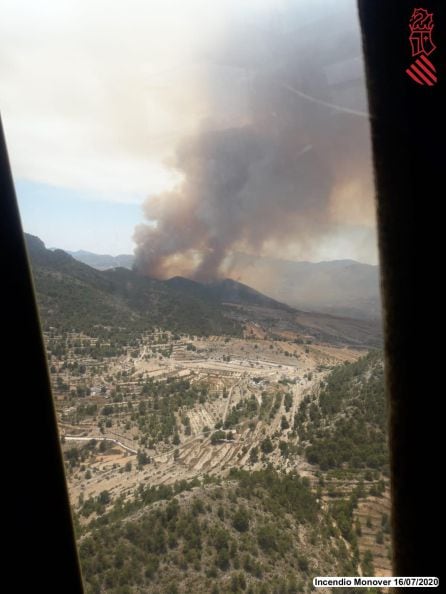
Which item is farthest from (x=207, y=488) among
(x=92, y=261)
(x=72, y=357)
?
(x=92, y=261)

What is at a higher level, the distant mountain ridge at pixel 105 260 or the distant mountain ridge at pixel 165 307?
the distant mountain ridge at pixel 105 260

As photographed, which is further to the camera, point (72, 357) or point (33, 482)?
point (72, 357)

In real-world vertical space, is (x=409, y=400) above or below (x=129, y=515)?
above

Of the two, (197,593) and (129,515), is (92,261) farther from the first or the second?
(197,593)

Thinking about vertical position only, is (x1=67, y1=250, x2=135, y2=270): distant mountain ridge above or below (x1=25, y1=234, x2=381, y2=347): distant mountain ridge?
above

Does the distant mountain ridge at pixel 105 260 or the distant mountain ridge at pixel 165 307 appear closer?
the distant mountain ridge at pixel 165 307

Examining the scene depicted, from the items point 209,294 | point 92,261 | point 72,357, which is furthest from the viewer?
point 209,294

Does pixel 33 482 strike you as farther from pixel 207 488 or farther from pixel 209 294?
pixel 209 294

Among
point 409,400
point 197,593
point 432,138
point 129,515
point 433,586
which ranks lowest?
point 197,593

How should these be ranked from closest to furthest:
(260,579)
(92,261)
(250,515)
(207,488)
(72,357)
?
(260,579)
(250,515)
(207,488)
(72,357)
(92,261)

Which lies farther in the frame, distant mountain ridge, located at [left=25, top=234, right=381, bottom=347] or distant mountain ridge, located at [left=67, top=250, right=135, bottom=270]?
distant mountain ridge, located at [left=67, top=250, right=135, bottom=270]
